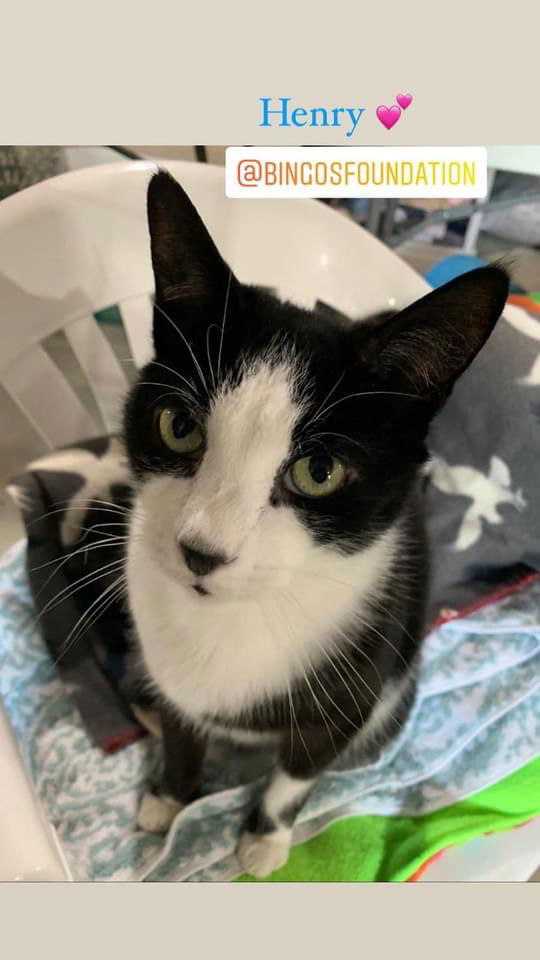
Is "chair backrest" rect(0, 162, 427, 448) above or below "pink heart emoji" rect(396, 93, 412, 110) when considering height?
below

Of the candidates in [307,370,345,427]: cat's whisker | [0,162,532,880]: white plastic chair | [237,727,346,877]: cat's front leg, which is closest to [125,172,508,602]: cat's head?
[307,370,345,427]: cat's whisker

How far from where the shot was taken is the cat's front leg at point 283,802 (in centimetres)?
80

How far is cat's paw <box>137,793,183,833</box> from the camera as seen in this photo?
952 millimetres

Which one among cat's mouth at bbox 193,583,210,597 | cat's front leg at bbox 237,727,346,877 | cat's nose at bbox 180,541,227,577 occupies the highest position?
cat's nose at bbox 180,541,227,577

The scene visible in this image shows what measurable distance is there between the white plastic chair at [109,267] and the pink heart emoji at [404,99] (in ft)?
1.08

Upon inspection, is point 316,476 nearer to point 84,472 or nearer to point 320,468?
point 320,468

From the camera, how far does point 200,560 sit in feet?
1.81

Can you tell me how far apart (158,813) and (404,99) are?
90 centimetres

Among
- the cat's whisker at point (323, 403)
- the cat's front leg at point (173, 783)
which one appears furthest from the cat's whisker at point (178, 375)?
the cat's front leg at point (173, 783)

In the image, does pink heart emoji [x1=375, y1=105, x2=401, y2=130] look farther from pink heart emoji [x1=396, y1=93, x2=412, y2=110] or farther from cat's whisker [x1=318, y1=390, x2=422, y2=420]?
cat's whisker [x1=318, y1=390, x2=422, y2=420]

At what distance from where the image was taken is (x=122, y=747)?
1027 millimetres

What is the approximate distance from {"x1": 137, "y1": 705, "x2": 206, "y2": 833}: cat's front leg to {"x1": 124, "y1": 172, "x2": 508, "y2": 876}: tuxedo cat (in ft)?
0.27

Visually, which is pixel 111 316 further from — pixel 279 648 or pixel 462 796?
pixel 462 796

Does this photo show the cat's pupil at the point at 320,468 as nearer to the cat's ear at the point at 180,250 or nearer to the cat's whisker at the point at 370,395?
the cat's whisker at the point at 370,395
